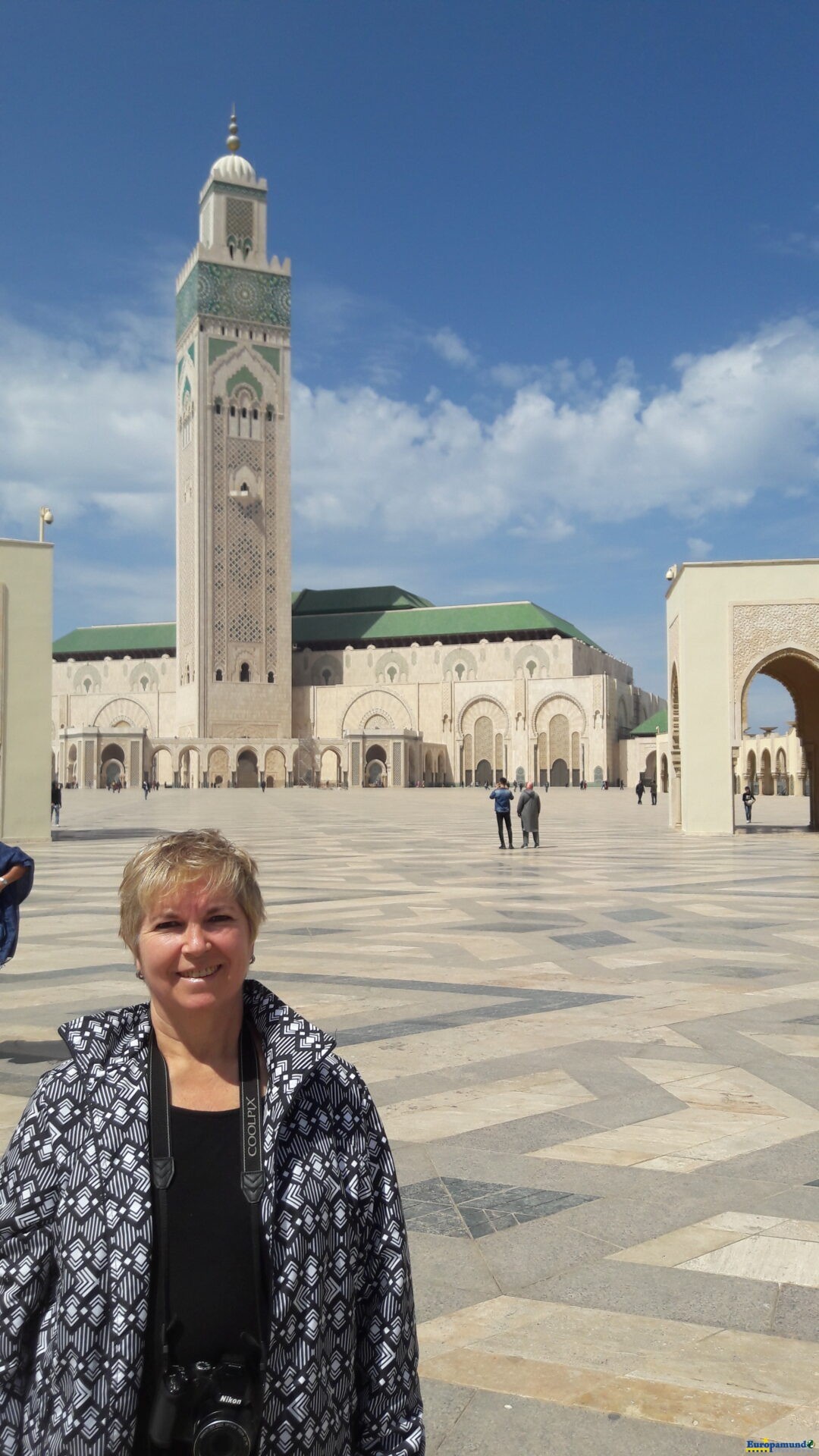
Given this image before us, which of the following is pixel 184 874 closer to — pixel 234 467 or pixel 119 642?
pixel 234 467

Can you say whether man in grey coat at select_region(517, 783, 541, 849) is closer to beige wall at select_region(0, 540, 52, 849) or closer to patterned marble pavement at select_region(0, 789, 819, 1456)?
patterned marble pavement at select_region(0, 789, 819, 1456)

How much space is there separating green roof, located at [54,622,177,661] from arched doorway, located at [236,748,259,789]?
1124cm

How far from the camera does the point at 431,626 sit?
221ft

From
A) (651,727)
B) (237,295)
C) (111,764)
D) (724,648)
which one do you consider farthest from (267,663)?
(724,648)

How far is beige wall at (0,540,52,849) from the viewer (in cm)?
1650

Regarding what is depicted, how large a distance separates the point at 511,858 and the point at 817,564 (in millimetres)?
8254

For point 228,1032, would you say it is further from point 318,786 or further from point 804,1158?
point 318,786

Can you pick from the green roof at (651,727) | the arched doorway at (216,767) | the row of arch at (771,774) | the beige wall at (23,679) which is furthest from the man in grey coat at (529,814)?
the arched doorway at (216,767)

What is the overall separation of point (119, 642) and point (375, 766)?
2047 cm

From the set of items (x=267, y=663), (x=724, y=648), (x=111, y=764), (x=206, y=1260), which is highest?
(x=267, y=663)

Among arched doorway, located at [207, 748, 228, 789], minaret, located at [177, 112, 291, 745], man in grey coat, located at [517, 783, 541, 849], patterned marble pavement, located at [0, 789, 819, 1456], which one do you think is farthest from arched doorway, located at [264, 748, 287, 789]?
patterned marble pavement, located at [0, 789, 819, 1456]

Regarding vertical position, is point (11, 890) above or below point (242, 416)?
below

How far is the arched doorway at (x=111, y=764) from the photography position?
62.2 meters

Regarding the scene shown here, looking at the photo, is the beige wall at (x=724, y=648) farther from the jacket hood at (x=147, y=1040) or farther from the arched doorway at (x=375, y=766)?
the arched doorway at (x=375, y=766)
